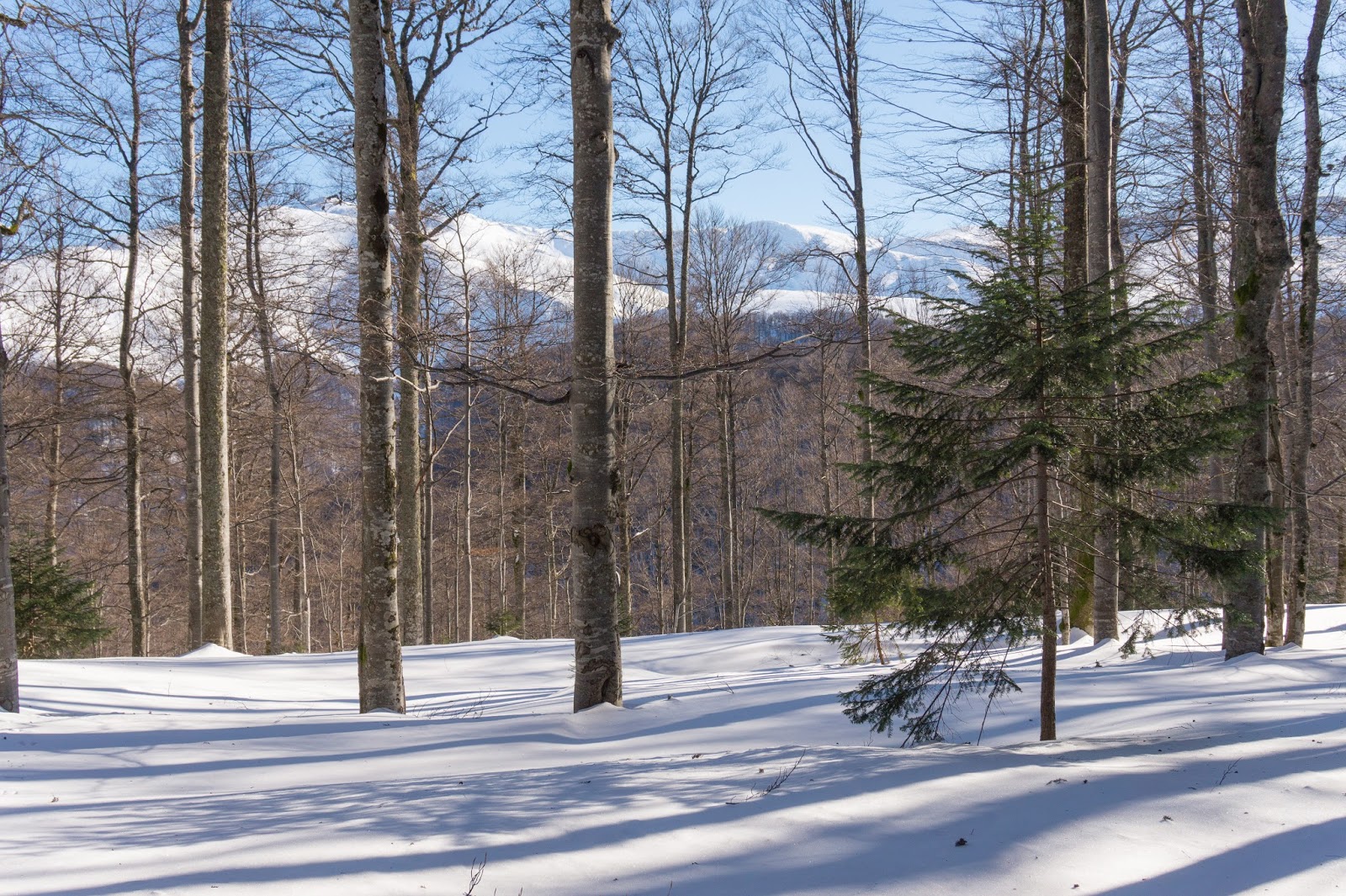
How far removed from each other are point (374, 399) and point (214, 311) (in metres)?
5.80

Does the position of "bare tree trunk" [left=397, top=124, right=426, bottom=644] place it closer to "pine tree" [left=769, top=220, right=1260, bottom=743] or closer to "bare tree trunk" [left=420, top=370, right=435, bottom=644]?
"bare tree trunk" [left=420, top=370, right=435, bottom=644]

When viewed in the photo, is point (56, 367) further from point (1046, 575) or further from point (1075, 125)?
point (1046, 575)

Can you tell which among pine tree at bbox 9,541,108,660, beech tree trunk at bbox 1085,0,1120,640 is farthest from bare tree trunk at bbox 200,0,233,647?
beech tree trunk at bbox 1085,0,1120,640

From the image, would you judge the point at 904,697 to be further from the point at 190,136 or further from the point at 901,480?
the point at 190,136

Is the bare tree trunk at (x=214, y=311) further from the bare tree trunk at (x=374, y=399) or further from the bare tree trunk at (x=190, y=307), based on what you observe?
the bare tree trunk at (x=374, y=399)

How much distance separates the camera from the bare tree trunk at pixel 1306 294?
29.8 feet

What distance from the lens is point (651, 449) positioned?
20875mm

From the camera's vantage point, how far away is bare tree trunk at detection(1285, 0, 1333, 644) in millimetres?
9094

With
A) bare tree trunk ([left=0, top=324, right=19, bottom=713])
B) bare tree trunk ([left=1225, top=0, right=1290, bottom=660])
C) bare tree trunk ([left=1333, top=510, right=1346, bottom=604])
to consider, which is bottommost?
bare tree trunk ([left=1333, top=510, right=1346, bottom=604])

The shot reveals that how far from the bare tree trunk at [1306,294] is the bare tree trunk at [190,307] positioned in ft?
45.4

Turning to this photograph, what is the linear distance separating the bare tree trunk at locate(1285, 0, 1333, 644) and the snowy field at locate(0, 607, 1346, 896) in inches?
97.5

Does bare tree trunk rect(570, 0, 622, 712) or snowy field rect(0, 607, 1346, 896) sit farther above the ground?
bare tree trunk rect(570, 0, 622, 712)

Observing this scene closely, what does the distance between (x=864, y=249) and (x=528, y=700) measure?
10.3m

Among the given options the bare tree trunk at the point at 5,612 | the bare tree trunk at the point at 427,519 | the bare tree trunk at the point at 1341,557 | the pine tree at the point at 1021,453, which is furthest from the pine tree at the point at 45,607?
the bare tree trunk at the point at 1341,557
